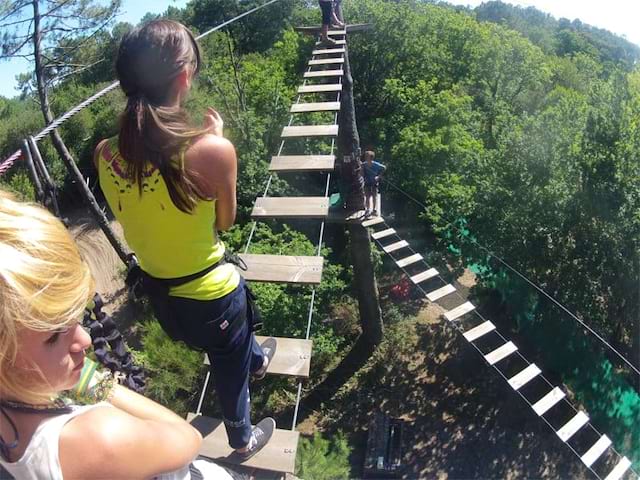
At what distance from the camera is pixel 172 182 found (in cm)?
151

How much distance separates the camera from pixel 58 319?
0.90 m

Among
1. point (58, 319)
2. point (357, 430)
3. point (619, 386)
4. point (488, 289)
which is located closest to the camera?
point (58, 319)

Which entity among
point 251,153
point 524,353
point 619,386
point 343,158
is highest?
point 343,158

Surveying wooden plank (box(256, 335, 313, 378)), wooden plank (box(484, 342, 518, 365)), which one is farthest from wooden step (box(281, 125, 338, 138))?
wooden plank (box(484, 342, 518, 365))

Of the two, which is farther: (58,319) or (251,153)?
(251,153)

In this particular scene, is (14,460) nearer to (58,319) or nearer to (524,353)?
(58,319)

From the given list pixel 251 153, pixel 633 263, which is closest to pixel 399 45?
pixel 251 153

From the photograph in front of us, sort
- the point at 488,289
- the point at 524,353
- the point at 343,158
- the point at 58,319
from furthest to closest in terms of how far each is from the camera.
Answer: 1. the point at 488,289
2. the point at 524,353
3. the point at 343,158
4. the point at 58,319

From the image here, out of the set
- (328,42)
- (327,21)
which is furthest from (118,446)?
(327,21)

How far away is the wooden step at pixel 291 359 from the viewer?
8.46 feet

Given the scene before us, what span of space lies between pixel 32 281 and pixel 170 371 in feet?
22.8

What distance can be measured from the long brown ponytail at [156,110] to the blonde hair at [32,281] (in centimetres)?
57

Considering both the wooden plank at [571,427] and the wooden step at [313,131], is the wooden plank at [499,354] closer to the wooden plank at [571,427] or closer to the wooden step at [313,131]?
the wooden plank at [571,427]

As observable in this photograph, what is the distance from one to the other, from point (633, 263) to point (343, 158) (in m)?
6.18
